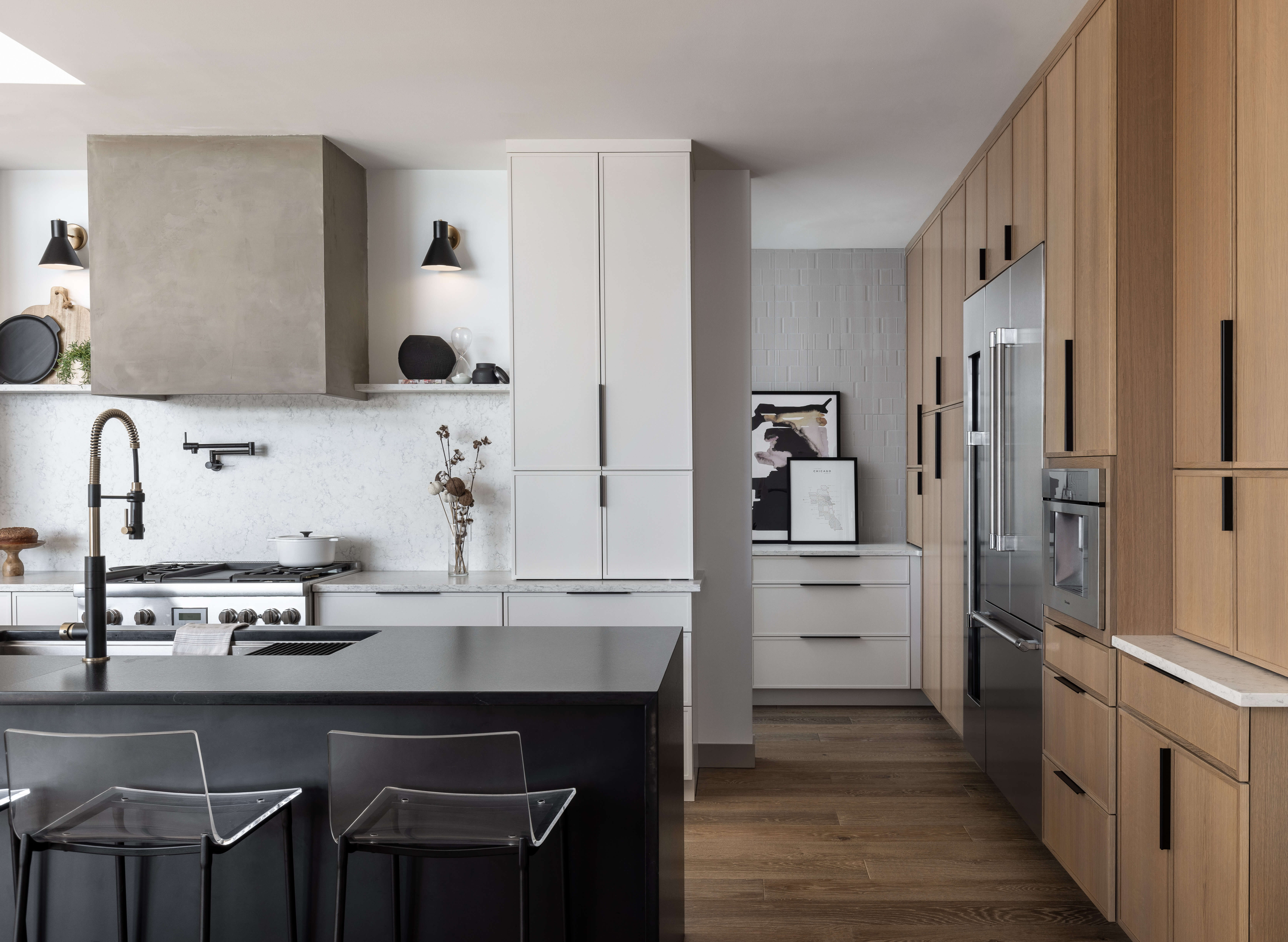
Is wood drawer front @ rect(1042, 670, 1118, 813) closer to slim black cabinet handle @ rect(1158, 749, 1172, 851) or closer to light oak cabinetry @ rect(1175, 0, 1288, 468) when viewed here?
slim black cabinet handle @ rect(1158, 749, 1172, 851)

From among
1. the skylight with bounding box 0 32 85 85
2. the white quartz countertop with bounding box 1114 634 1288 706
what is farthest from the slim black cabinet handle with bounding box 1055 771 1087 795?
the skylight with bounding box 0 32 85 85

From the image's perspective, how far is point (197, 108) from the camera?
137 inches

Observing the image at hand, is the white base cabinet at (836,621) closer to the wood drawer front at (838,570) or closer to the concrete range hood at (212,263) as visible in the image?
the wood drawer front at (838,570)

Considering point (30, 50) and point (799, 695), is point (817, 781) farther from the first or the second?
point (30, 50)

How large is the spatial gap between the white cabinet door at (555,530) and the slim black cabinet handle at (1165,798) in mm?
2154

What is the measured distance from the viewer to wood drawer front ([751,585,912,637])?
197 inches

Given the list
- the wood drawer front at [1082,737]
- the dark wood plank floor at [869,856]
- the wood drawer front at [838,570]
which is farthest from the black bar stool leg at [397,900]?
the wood drawer front at [838,570]

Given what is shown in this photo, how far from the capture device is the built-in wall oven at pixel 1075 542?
2463mm

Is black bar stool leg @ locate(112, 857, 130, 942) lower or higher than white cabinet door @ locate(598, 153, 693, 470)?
lower

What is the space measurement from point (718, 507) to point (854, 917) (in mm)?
1839

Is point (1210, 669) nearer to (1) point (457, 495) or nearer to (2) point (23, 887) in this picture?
(2) point (23, 887)

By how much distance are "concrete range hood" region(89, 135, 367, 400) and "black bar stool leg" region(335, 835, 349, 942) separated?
2.46 meters

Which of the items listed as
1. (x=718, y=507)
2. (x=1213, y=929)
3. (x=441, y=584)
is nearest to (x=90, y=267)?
(x=441, y=584)

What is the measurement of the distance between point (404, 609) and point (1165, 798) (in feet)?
8.94
